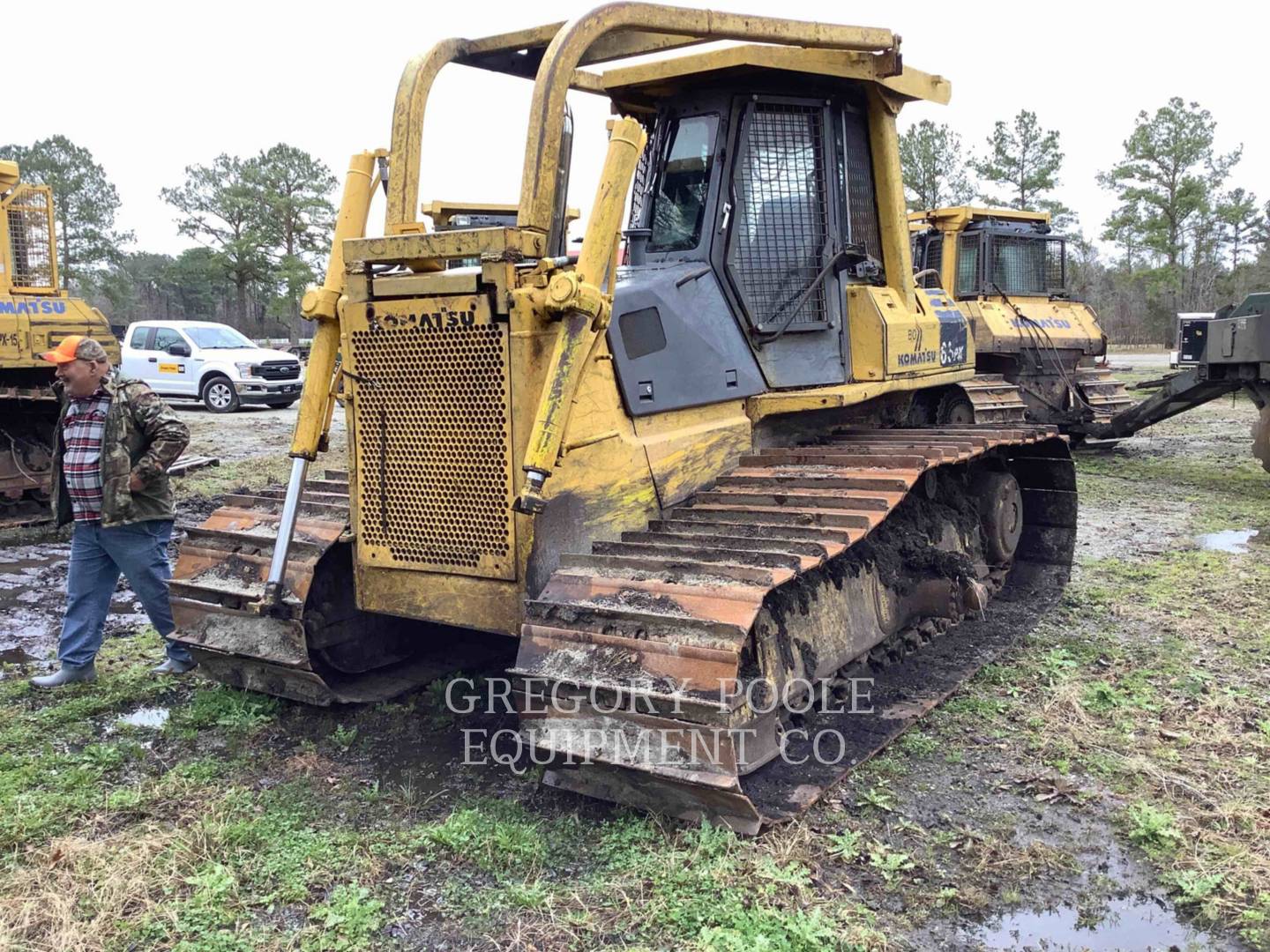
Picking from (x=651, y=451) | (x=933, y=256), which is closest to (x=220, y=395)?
(x=933, y=256)

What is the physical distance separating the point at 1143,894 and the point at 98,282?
44.2 m

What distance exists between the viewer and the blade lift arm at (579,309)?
12.3 ft

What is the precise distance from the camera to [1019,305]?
13.8 metres

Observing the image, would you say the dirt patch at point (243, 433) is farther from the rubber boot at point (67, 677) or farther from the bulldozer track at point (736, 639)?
the bulldozer track at point (736, 639)

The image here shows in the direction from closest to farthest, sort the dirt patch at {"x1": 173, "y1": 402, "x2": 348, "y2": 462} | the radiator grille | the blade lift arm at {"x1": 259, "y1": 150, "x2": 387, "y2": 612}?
the blade lift arm at {"x1": 259, "y1": 150, "x2": 387, "y2": 612} < the dirt patch at {"x1": 173, "y1": 402, "x2": 348, "y2": 462} < the radiator grille

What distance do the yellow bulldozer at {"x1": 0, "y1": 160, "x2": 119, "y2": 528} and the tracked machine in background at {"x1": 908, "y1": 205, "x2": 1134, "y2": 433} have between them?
377 inches

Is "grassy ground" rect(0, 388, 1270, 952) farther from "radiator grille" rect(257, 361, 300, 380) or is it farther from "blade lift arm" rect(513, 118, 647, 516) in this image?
"radiator grille" rect(257, 361, 300, 380)

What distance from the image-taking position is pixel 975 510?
6500 millimetres

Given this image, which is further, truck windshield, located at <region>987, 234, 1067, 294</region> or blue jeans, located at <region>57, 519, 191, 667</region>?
truck windshield, located at <region>987, 234, 1067, 294</region>

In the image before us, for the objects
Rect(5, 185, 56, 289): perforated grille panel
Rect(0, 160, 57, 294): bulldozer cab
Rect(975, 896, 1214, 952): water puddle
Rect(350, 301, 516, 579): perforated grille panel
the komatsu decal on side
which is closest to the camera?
Rect(975, 896, 1214, 952): water puddle

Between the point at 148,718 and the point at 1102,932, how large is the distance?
13.6 feet

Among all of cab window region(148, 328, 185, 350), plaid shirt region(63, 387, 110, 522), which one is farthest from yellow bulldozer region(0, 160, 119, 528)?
cab window region(148, 328, 185, 350)

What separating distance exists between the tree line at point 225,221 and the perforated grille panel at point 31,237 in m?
30.3

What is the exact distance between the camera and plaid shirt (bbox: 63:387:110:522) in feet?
17.6
